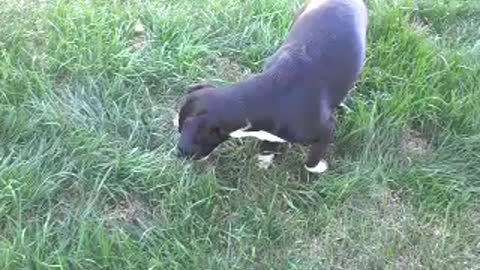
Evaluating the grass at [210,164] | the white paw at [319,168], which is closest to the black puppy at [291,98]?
the white paw at [319,168]

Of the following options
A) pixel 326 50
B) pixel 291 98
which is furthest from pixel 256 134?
pixel 326 50

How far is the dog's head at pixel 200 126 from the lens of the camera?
3.05 metres

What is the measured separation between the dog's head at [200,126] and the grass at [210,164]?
0.17m

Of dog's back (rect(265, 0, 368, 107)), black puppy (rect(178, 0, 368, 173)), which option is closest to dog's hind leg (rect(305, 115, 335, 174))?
black puppy (rect(178, 0, 368, 173))

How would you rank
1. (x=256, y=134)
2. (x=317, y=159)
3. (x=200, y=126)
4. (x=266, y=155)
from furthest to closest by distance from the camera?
1. (x=266, y=155)
2. (x=317, y=159)
3. (x=256, y=134)
4. (x=200, y=126)

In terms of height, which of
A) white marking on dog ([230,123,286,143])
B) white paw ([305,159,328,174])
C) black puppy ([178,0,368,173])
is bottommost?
white paw ([305,159,328,174])

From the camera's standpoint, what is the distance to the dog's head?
3051 millimetres

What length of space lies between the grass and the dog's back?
1.07 ft

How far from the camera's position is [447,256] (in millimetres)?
3170

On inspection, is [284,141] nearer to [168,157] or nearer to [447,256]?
[168,157]

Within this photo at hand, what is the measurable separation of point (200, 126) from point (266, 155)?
46 centimetres

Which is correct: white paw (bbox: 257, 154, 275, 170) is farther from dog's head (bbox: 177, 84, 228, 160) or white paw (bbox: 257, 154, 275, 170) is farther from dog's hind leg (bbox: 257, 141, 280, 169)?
dog's head (bbox: 177, 84, 228, 160)

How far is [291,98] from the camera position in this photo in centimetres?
310

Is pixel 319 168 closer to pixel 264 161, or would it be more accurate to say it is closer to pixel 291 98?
pixel 264 161
